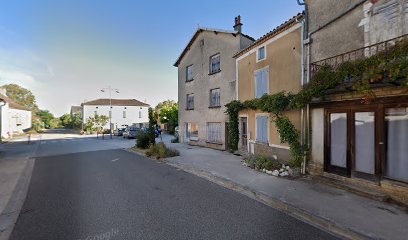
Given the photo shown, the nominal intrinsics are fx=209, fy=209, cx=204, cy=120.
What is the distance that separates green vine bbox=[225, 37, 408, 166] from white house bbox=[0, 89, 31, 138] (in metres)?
29.0

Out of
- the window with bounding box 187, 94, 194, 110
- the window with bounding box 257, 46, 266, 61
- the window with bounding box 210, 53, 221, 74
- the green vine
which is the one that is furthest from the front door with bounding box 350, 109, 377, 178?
the window with bounding box 187, 94, 194, 110

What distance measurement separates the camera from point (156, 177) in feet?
26.2

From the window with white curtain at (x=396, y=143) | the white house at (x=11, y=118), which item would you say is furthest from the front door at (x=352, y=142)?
the white house at (x=11, y=118)

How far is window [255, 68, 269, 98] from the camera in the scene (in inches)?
401

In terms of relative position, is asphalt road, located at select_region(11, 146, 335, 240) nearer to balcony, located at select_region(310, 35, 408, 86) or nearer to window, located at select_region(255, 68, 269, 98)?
balcony, located at select_region(310, 35, 408, 86)

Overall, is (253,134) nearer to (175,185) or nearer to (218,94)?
(218,94)

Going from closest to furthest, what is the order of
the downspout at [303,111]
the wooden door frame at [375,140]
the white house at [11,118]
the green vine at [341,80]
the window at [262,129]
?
the green vine at [341,80] < the wooden door frame at [375,140] < the downspout at [303,111] < the window at [262,129] < the white house at [11,118]

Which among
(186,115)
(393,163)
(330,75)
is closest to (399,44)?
(330,75)

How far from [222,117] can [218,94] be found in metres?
1.76

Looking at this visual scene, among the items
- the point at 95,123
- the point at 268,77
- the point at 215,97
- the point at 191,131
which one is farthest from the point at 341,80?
the point at 95,123

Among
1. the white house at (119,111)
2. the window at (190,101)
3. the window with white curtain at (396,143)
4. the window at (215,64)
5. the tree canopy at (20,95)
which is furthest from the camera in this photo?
the tree canopy at (20,95)

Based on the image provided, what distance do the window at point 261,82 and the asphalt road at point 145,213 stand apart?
5.48m

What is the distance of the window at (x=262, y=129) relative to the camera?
10141 mm

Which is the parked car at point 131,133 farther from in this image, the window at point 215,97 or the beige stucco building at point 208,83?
the window at point 215,97
